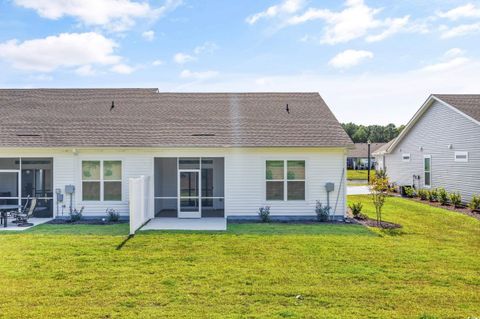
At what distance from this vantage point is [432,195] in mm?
21484

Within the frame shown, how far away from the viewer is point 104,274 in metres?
7.68

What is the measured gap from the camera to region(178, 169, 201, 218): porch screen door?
1568 centimetres

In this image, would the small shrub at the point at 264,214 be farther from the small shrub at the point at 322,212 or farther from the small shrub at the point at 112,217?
the small shrub at the point at 112,217

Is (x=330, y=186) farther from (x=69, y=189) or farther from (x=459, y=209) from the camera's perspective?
(x=69, y=189)

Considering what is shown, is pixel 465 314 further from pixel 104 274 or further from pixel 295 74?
pixel 295 74

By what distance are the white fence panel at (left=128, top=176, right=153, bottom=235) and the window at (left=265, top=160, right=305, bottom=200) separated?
487 cm

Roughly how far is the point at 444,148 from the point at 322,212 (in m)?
10.9

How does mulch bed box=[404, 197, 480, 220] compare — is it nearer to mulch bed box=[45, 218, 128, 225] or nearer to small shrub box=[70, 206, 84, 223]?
mulch bed box=[45, 218, 128, 225]

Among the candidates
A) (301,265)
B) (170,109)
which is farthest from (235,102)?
(301,265)

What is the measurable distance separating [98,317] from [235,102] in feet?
48.0

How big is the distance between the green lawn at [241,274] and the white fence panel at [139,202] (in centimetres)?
71

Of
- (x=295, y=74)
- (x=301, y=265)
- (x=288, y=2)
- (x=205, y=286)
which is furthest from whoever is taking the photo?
(x=295, y=74)

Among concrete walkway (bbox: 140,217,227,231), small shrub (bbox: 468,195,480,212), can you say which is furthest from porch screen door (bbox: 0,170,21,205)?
small shrub (bbox: 468,195,480,212)

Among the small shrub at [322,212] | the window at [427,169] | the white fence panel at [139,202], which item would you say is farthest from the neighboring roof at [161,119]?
the window at [427,169]
